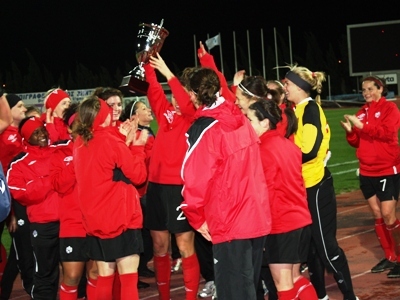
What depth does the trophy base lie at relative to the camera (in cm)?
806

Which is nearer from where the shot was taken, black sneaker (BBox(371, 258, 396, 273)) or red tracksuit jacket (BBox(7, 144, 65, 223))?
red tracksuit jacket (BBox(7, 144, 65, 223))

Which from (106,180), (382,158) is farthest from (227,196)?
(382,158)

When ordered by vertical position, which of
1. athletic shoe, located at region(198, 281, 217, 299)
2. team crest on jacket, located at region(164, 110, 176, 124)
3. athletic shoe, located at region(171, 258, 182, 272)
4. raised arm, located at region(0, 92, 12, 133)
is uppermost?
raised arm, located at region(0, 92, 12, 133)

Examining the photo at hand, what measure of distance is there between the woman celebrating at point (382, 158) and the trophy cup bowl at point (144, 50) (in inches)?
103

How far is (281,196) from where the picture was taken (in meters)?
6.68

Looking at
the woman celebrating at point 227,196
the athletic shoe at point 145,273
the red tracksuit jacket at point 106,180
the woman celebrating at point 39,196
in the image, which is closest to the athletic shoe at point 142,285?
the athletic shoe at point 145,273

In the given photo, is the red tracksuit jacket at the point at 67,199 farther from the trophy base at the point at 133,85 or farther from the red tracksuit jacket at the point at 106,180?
the trophy base at the point at 133,85

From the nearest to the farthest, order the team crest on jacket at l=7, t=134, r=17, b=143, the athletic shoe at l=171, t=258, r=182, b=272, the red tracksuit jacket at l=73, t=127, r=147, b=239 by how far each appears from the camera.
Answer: the red tracksuit jacket at l=73, t=127, r=147, b=239
the team crest on jacket at l=7, t=134, r=17, b=143
the athletic shoe at l=171, t=258, r=182, b=272

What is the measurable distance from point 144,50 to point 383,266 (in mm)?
Result: 3777

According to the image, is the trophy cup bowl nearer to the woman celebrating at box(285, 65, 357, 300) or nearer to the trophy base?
the trophy base

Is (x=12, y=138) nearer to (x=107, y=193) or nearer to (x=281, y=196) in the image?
(x=107, y=193)

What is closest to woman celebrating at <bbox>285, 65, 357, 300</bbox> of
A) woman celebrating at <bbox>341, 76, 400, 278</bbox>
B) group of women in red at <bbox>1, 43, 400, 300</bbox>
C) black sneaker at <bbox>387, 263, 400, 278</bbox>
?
group of women in red at <bbox>1, 43, 400, 300</bbox>

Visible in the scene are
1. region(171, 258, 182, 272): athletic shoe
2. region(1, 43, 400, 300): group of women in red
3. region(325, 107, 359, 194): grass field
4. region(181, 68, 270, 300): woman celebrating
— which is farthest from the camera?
region(325, 107, 359, 194): grass field

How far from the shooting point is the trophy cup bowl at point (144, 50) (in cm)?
814
